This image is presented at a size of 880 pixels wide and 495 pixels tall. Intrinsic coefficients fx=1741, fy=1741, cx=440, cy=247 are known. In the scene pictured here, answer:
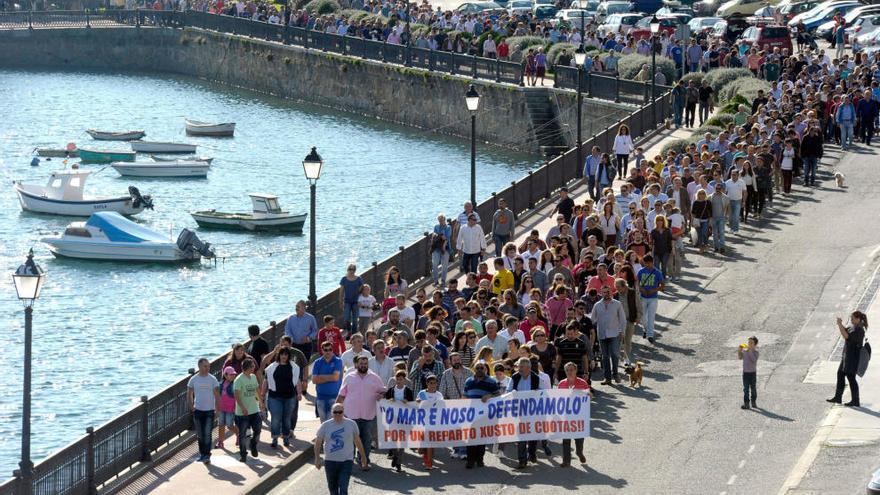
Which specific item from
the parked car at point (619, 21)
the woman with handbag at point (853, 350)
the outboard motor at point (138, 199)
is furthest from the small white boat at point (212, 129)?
the woman with handbag at point (853, 350)

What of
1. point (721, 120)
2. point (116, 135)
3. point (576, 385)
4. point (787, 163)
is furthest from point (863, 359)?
point (116, 135)

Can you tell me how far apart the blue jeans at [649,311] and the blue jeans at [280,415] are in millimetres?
6508

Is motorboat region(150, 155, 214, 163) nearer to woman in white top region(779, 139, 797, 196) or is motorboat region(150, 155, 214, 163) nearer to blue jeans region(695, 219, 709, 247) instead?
woman in white top region(779, 139, 797, 196)

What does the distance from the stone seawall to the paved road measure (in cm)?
2272

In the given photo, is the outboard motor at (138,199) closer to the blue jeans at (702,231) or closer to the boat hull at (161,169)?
the boat hull at (161,169)

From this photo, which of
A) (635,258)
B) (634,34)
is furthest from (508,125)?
(635,258)

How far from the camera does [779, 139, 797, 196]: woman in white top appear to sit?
120 feet

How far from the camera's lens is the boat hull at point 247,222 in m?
52.7

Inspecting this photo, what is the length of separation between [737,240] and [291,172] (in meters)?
33.1

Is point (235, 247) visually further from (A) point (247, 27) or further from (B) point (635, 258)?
(A) point (247, 27)

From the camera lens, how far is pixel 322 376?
70.3 ft

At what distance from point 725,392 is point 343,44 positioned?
5428cm

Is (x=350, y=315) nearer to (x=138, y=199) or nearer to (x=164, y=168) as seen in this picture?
(x=138, y=199)

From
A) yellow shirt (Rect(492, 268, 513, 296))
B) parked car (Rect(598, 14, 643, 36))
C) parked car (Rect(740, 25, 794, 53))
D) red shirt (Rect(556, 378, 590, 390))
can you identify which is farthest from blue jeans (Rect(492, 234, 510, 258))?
parked car (Rect(598, 14, 643, 36))
